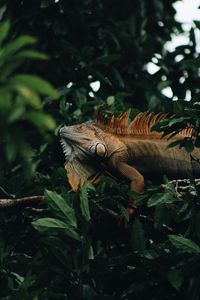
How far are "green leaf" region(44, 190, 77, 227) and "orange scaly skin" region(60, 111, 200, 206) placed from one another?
2.90 feet

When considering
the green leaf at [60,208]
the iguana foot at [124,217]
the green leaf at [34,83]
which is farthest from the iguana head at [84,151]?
the green leaf at [34,83]

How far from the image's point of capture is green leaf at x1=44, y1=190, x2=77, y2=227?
5297 millimetres

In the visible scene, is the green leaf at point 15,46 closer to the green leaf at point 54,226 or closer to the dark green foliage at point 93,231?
the dark green foliage at point 93,231

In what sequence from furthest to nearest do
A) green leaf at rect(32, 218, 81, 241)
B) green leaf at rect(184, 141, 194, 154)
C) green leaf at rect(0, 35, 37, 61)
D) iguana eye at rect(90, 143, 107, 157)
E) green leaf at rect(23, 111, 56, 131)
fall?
iguana eye at rect(90, 143, 107, 157)
green leaf at rect(32, 218, 81, 241)
green leaf at rect(184, 141, 194, 154)
green leaf at rect(0, 35, 37, 61)
green leaf at rect(23, 111, 56, 131)

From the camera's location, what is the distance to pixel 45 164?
721 centimetres

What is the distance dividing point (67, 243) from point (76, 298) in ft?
1.27

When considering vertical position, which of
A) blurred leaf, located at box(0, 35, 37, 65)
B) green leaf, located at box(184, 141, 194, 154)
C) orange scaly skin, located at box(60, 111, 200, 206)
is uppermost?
blurred leaf, located at box(0, 35, 37, 65)

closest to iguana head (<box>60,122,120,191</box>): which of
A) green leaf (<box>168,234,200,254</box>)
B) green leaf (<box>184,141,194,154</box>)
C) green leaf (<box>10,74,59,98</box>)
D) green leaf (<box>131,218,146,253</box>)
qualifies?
green leaf (<box>131,218,146,253</box>)

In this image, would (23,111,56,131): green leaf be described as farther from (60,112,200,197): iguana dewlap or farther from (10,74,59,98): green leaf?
(60,112,200,197): iguana dewlap

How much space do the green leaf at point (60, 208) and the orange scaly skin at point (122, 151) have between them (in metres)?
0.88

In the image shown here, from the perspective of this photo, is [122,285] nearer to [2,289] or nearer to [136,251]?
[136,251]

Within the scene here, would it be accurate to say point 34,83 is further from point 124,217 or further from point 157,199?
point 124,217

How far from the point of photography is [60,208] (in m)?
5.30

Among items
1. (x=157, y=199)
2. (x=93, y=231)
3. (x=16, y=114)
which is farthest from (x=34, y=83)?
(x=93, y=231)
